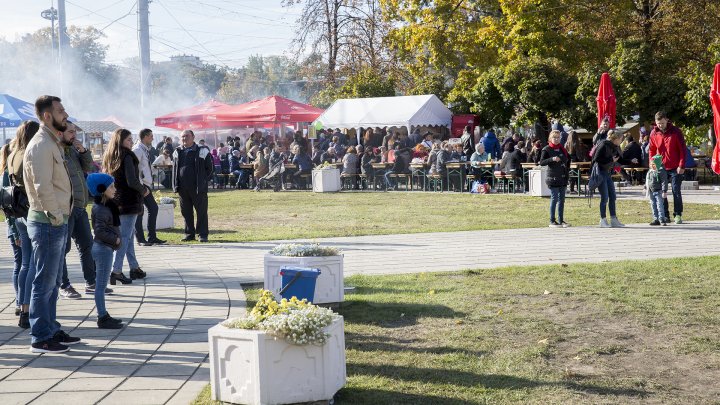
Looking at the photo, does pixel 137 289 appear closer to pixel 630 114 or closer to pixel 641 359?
pixel 641 359

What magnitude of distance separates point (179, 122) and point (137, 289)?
85.8ft

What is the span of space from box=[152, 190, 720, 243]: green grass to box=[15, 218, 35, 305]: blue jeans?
666 cm

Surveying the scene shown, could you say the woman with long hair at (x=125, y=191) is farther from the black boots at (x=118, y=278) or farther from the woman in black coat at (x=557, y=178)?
the woman in black coat at (x=557, y=178)

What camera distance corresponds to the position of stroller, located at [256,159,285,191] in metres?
29.0

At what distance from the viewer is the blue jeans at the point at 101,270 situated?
7.65 metres

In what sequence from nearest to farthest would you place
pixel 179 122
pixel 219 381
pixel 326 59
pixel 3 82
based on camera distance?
pixel 219 381 → pixel 179 122 → pixel 326 59 → pixel 3 82

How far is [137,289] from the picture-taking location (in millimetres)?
9766

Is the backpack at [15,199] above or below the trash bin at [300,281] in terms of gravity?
above

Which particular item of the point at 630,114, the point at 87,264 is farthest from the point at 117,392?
the point at 630,114

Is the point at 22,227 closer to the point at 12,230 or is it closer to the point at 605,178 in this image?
the point at 12,230

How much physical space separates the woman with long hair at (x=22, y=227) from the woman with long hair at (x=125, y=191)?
5.17 ft

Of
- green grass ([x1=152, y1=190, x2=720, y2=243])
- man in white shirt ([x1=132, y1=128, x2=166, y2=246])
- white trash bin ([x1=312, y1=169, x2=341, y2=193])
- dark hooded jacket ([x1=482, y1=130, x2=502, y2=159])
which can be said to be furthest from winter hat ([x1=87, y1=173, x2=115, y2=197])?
dark hooded jacket ([x1=482, y1=130, x2=502, y2=159])

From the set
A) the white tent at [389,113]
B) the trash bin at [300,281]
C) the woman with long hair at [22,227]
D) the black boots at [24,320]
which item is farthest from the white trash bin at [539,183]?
the black boots at [24,320]

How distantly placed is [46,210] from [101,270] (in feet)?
4.27
